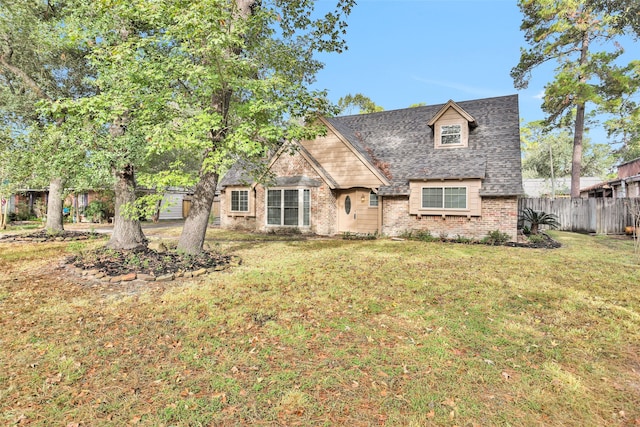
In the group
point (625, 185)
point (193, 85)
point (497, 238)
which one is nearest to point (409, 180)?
point (497, 238)

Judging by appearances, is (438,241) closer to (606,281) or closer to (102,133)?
(606,281)

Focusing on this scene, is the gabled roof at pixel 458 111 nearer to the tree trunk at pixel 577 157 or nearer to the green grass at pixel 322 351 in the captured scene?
the green grass at pixel 322 351

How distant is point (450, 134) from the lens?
1617 cm

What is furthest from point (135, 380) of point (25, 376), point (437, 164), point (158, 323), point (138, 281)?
point (437, 164)

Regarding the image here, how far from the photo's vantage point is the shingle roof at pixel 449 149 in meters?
14.1

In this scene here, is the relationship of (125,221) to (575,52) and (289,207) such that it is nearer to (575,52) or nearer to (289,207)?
(289,207)

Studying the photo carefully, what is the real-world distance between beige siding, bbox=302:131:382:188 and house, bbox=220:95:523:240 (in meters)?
0.05

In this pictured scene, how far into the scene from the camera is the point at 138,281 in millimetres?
6984

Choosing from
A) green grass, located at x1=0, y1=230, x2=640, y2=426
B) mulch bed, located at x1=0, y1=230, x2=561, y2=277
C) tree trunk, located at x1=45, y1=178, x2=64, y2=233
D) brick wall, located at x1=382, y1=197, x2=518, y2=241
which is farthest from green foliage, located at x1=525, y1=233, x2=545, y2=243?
tree trunk, located at x1=45, y1=178, x2=64, y2=233

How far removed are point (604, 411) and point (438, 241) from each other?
1173 cm

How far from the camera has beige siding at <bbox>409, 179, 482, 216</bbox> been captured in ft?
46.0

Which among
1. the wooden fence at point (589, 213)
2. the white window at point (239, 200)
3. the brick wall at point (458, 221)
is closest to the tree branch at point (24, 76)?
the white window at point (239, 200)

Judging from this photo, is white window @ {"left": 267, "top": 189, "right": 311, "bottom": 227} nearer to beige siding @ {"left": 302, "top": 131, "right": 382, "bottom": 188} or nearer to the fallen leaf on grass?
beige siding @ {"left": 302, "top": 131, "right": 382, "bottom": 188}

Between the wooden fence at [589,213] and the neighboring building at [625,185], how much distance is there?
245 centimetres
